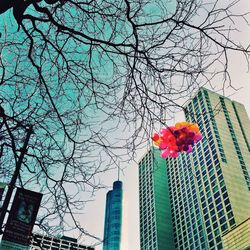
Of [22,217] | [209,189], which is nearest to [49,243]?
[22,217]

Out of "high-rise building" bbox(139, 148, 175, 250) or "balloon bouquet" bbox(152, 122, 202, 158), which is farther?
"high-rise building" bbox(139, 148, 175, 250)

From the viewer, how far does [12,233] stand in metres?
4.02

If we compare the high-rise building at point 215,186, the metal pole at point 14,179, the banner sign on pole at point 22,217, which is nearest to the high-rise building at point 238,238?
the high-rise building at point 215,186

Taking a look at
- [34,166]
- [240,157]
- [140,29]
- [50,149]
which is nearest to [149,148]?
[140,29]

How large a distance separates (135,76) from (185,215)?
89.2 meters

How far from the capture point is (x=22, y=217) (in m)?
4.28

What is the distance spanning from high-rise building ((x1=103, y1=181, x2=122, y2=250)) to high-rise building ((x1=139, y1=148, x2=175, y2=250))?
43561 millimetres

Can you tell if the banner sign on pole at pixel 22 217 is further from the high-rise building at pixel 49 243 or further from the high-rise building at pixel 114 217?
the high-rise building at pixel 114 217

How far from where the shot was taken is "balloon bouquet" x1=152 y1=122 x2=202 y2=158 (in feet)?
8.60

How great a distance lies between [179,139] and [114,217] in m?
161

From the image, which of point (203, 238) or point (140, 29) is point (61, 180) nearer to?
point (140, 29)

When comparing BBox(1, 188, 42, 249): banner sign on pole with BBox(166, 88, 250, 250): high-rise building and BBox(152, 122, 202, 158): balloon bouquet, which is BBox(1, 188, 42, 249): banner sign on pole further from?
BBox(166, 88, 250, 250): high-rise building

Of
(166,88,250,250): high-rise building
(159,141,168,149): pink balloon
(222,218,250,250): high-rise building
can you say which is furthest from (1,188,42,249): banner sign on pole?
(166,88,250,250): high-rise building

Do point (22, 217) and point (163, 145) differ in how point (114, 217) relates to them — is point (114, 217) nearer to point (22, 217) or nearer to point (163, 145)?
point (22, 217)
